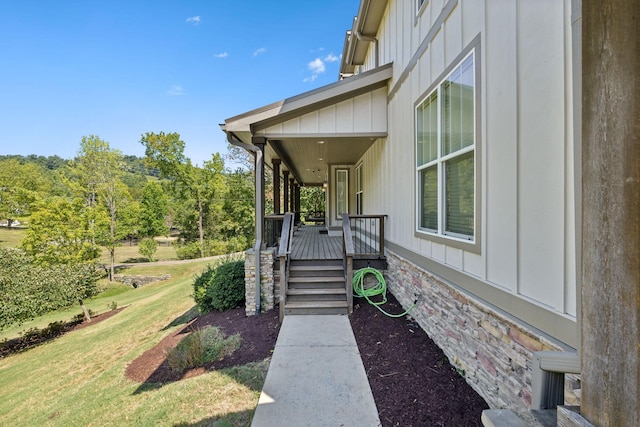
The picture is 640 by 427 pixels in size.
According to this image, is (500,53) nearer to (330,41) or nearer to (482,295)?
(482,295)

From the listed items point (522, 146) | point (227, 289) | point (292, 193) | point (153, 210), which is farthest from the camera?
point (153, 210)

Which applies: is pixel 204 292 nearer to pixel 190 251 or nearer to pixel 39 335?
pixel 39 335

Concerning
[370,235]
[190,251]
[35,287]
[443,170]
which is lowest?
[190,251]

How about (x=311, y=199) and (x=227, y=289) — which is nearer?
(x=227, y=289)

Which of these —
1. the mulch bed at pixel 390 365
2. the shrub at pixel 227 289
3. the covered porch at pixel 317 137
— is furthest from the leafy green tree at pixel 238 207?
the mulch bed at pixel 390 365

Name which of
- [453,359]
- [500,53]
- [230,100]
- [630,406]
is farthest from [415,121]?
[230,100]

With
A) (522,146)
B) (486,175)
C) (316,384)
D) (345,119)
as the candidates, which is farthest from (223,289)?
(522,146)

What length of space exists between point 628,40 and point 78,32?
738 inches

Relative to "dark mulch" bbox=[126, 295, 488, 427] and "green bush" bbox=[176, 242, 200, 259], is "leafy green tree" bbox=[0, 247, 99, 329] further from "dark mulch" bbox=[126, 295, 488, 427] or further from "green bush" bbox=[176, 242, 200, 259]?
"green bush" bbox=[176, 242, 200, 259]

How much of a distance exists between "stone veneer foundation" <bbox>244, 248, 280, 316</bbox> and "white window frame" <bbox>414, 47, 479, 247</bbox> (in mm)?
3294

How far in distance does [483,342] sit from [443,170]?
2.14 metres

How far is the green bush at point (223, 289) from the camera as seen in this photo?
713 centimetres

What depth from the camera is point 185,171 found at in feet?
85.9

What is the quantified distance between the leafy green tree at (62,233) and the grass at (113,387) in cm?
562
